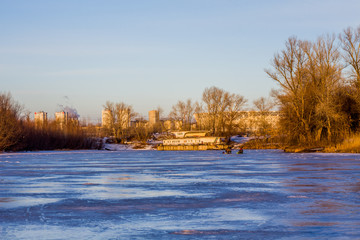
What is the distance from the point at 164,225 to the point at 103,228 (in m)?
1.16

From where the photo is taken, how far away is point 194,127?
11450cm

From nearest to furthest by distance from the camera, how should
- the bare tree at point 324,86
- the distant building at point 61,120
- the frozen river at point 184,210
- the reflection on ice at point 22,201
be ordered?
the frozen river at point 184,210 → the reflection on ice at point 22,201 → the bare tree at point 324,86 → the distant building at point 61,120

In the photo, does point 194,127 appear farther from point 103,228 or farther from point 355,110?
point 103,228

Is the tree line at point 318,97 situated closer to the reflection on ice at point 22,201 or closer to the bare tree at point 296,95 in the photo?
the bare tree at point 296,95

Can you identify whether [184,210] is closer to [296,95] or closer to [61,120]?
[296,95]

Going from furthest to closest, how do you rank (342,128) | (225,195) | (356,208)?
(342,128)
(225,195)
(356,208)

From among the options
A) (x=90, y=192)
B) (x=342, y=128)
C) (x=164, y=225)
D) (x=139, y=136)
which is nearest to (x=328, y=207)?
(x=164, y=225)

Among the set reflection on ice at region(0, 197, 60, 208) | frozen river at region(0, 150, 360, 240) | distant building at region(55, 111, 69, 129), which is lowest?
frozen river at region(0, 150, 360, 240)

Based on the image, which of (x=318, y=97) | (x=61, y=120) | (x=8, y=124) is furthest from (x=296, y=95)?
(x=61, y=120)

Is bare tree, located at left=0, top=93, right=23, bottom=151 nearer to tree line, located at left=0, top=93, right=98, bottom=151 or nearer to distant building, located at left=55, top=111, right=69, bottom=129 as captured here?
tree line, located at left=0, top=93, right=98, bottom=151

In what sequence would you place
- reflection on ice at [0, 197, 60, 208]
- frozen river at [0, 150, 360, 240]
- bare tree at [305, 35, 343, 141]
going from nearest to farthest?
frozen river at [0, 150, 360, 240] → reflection on ice at [0, 197, 60, 208] → bare tree at [305, 35, 343, 141]

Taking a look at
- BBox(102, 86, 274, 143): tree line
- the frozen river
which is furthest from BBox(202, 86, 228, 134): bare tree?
the frozen river

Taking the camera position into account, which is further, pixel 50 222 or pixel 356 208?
pixel 356 208

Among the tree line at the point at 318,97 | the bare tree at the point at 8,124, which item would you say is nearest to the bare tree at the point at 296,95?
the tree line at the point at 318,97
